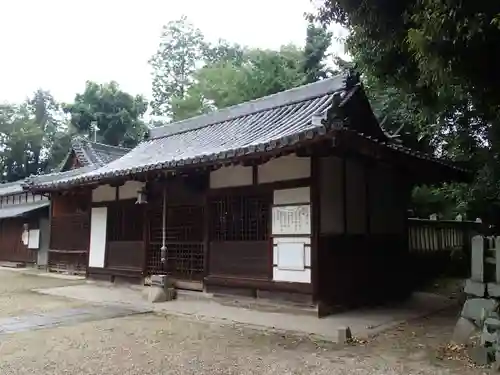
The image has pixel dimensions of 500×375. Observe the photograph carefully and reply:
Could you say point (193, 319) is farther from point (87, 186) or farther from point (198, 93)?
point (198, 93)

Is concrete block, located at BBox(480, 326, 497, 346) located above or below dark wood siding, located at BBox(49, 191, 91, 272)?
below

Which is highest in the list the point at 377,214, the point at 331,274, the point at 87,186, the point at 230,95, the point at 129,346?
the point at 230,95

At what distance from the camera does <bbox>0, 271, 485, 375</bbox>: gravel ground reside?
15.6 feet

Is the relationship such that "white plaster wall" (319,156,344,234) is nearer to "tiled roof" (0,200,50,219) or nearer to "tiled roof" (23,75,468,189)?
"tiled roof" (23,75,468,189)

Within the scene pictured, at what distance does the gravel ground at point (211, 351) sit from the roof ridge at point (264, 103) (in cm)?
529

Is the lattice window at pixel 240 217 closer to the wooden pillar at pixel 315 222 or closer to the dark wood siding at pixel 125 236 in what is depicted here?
the wooden pillar at pixel 315 222

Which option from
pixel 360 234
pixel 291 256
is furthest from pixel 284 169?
pixel 360 234

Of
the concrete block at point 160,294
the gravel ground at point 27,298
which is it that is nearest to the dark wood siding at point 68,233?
the gravel ground at point 27,298

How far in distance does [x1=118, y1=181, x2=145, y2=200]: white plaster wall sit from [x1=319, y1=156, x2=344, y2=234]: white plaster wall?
500 centimetres

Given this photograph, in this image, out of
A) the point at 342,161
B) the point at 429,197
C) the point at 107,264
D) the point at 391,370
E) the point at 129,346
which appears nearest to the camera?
the point at 391,370

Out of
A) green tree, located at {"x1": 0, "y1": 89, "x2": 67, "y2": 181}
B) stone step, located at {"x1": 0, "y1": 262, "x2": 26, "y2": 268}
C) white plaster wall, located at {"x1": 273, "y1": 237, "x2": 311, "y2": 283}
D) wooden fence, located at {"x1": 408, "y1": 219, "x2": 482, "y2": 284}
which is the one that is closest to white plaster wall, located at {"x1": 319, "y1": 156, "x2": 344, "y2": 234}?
white plaster wall, located at {"x1": 273, "y1": 237, "x2": 311, "y2": 283}

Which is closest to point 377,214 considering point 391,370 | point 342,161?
point 342,161

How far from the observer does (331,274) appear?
26.2ft

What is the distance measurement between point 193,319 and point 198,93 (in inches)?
820
